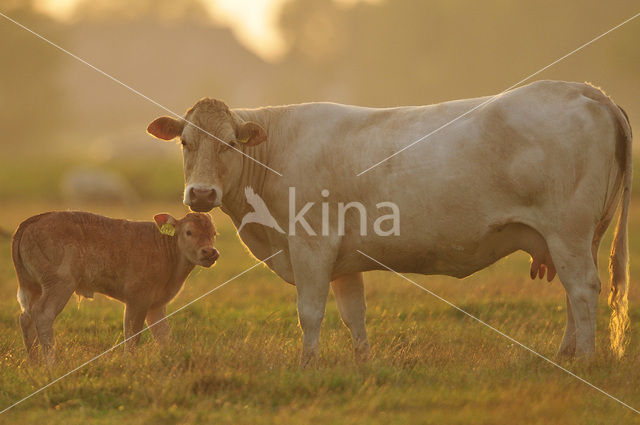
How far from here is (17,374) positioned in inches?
239

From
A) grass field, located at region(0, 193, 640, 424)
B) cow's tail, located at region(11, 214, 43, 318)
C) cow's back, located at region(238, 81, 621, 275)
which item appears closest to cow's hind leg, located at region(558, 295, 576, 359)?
grass field, located at region(0, 193, 640, 424)

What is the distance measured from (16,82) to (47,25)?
174 inches

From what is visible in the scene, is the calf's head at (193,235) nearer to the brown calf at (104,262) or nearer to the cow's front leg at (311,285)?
the brown calf at (104,262)

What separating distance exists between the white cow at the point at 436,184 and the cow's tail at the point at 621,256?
11 millimetres

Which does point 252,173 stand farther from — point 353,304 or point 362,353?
point 362,353

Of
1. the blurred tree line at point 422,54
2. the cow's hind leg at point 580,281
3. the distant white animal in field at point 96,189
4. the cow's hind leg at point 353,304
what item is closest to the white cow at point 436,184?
the cow's hind leg at point 580,281

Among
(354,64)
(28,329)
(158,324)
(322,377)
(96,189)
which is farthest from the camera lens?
(354,64)

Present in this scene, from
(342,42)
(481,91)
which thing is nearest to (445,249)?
(481,91)

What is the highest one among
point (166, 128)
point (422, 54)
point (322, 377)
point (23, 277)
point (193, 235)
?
point (422, 54)

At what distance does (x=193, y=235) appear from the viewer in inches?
294

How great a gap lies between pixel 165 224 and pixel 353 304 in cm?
182

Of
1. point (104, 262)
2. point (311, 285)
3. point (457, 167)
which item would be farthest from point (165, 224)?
point (457, 167)

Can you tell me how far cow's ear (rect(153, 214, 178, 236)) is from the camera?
7359mm

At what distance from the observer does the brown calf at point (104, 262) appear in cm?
680
